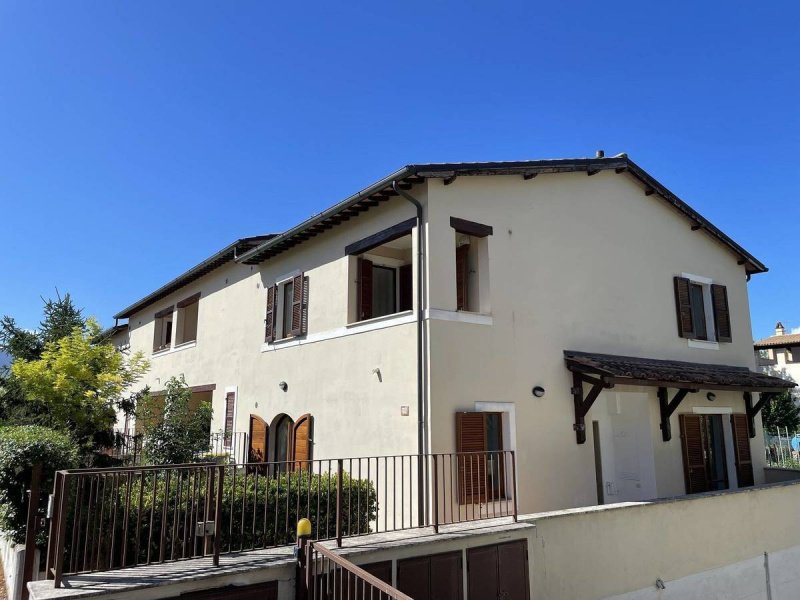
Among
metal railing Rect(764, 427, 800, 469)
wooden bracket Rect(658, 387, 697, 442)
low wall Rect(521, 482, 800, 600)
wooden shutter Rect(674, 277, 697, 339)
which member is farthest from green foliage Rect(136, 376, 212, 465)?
metal railing Rect(764, 427, 800, 469)

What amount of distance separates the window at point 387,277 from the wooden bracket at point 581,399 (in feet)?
12.3

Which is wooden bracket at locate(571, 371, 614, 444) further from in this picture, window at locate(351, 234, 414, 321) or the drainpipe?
window at locate(351, 234, 414, 321)

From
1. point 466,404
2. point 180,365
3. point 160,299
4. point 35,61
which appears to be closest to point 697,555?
point 466,404

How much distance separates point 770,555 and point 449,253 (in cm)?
895

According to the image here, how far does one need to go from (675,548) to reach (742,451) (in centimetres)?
519

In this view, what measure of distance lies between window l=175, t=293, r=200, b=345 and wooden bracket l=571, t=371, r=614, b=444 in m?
13.4

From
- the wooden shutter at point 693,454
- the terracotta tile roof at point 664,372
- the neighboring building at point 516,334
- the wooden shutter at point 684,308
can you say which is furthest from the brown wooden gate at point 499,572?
the wooden shutter at point 684,308

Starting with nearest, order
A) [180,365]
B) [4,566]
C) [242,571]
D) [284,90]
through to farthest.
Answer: [242,571] → [4,566] → [284,90] → [180,365]

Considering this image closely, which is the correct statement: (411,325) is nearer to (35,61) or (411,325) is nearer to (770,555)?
(35,61)

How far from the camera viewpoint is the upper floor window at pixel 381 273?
35.6 feet

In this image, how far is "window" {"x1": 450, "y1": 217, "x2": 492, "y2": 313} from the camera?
9.98m

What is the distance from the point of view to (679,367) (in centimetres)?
1217

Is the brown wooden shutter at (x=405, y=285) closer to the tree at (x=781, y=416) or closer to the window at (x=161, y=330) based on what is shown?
the window at (x=161, y=330)

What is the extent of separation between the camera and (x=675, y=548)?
384 inches
